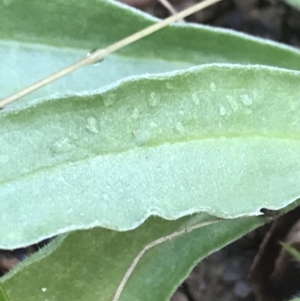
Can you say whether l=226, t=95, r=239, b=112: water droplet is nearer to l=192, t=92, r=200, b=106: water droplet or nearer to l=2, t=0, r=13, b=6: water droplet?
l=192, t=92, r=200, b=106: water droplet

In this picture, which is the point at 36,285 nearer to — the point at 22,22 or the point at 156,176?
the point at 156,176

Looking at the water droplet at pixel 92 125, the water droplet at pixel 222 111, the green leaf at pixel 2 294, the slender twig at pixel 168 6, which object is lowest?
the green leaf at pixel 2 294

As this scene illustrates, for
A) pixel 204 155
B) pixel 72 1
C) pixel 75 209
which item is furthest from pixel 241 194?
pixel 72 1

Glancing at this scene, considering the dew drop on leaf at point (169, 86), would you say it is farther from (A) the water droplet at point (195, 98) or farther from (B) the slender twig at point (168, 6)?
(B) the slender twig at point (168, 6)

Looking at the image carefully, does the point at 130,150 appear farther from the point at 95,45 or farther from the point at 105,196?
the point at 95,45

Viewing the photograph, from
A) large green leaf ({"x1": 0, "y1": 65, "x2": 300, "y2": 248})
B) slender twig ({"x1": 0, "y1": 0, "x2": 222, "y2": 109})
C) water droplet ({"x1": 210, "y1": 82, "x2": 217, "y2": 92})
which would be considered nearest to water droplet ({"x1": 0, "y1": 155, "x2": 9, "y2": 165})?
large green leaf ({"x1": 0, "y1": 65, "x2": 300, "y2": 248})

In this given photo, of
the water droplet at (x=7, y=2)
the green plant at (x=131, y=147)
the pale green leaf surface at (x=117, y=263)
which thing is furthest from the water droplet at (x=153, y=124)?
the water droplet at (x=7, y=2)
